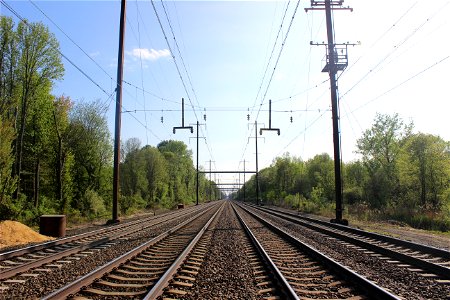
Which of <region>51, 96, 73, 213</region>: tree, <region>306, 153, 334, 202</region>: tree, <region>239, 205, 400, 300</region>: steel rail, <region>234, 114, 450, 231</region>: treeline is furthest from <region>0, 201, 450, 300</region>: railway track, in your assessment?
<region>306, 153, 334, 202</region>: tree

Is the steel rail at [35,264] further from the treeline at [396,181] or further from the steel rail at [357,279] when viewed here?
Answer: the treeline at [396,181]

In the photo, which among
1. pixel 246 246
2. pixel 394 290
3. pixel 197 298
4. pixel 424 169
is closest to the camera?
pixel 197 298

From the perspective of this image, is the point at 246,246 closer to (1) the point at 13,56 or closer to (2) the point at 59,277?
(2) the point at 59,277

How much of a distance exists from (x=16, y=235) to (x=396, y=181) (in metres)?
45.6

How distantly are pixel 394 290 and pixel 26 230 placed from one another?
15.6 meters

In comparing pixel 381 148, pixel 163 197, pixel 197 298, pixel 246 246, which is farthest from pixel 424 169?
pixel 163 197

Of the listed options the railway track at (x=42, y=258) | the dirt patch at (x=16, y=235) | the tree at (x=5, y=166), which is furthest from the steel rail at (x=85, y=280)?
the tree at (x=5, y=166)

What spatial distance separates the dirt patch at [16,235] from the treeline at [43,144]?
3438 mm

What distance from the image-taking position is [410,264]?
9.69 metres

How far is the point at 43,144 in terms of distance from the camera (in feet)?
127

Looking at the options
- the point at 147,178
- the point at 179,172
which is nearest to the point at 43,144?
the point at 147,178

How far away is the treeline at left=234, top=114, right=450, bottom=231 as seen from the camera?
103ft

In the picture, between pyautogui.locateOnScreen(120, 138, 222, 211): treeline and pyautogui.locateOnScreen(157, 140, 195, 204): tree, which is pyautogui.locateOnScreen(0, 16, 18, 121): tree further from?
pyautogui.locateOnScreen(157, 140, 195, 204): tree

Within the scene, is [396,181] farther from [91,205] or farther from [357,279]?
[357,279]
